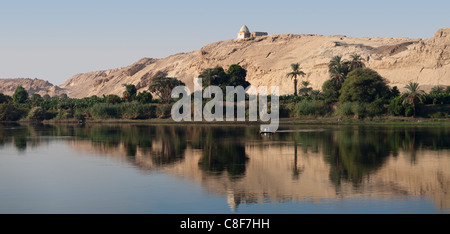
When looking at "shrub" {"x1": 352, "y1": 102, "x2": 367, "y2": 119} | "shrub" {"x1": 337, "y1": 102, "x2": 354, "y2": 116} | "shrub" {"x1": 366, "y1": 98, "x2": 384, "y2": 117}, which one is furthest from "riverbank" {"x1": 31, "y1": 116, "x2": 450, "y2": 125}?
"shrub" {"x1": 337, "y1": 102, "x2": 354, "y2": 116}

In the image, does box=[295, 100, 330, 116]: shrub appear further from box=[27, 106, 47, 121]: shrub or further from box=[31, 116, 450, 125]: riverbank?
box=[27, 106, 47, 121]: shrub

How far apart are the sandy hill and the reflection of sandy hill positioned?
7080cm

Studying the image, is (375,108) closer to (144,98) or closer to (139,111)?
(139,111)

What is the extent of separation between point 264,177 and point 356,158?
901 cm

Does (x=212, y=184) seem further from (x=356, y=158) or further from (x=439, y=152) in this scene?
(x=439, y=152)

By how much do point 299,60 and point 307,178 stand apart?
10842 centimetres

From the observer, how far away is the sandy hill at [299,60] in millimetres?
101250

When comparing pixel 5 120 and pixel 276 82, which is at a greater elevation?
pixel 276 82

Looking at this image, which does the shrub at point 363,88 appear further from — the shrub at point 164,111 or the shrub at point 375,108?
the shrub at point 164,111

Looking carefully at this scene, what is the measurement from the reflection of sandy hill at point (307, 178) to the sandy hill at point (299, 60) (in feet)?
232

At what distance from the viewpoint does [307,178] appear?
78.7 ft

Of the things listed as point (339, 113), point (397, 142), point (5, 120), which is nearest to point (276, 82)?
point (339, 113)

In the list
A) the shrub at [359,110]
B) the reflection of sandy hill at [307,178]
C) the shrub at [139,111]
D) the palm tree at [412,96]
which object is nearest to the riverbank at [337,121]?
the shrub at [359,110]
